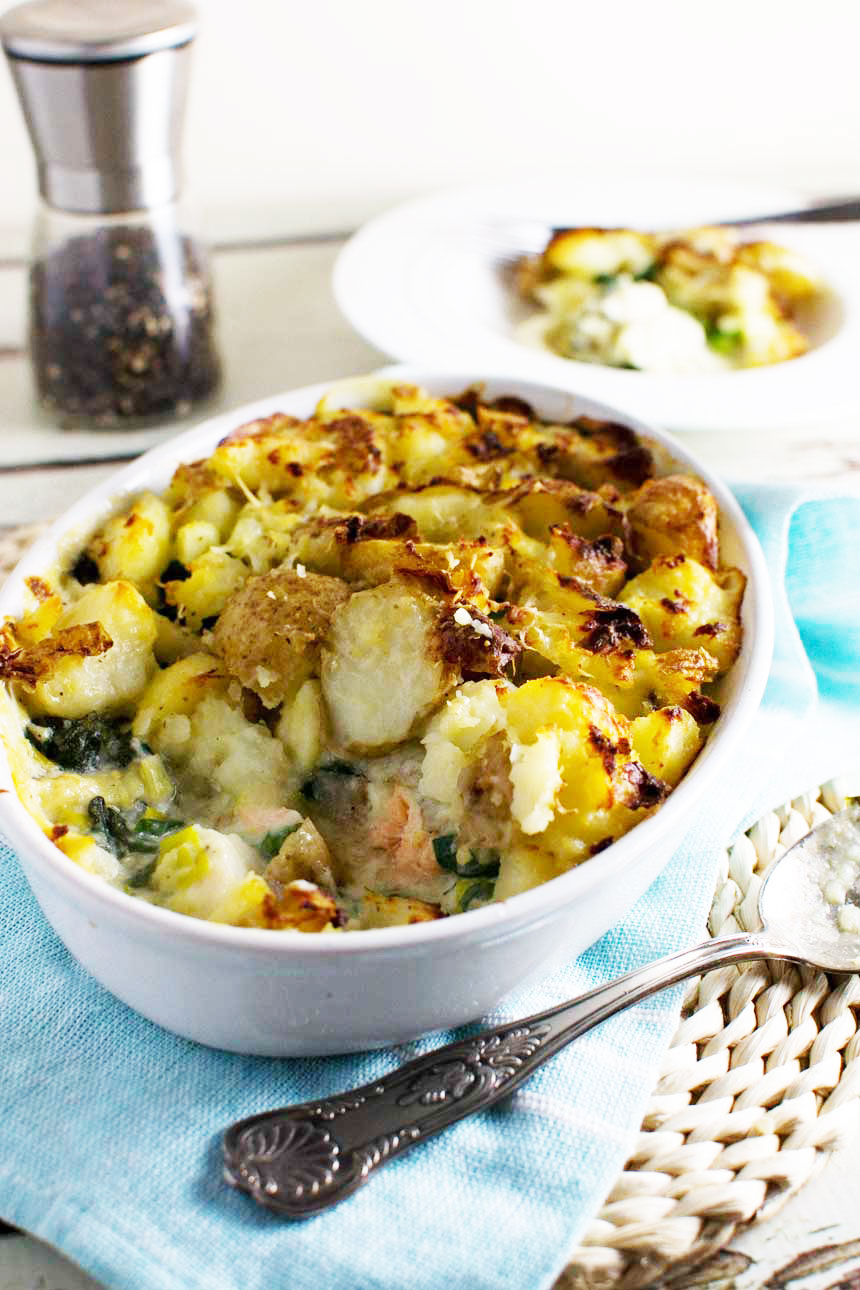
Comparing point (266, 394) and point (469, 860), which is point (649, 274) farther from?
point (469, 860)

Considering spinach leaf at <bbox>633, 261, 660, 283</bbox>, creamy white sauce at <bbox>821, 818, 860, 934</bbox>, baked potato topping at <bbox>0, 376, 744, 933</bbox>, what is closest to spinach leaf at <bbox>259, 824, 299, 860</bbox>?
baked potato topping at <bbox>0, 376, 744, 933</bbox>

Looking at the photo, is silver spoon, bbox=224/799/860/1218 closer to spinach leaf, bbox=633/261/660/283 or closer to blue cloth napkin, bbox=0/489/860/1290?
blue cloth napkin, bbox=0/489/860/1290

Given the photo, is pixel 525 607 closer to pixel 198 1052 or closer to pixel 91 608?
pixel 91 608

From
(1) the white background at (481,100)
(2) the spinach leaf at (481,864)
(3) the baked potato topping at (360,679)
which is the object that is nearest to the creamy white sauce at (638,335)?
(3) the baked potato topping at (360,679)

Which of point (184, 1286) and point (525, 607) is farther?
point (525, 607)

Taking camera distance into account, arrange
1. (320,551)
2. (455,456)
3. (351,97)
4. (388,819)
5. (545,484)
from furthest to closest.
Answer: (351,97), (455,456), (545,484), (320,551), (388,819)

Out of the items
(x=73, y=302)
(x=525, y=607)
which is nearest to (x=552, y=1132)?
(x=525, y=607)

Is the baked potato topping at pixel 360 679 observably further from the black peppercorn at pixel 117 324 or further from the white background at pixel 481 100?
the white background at pixel 481 100
